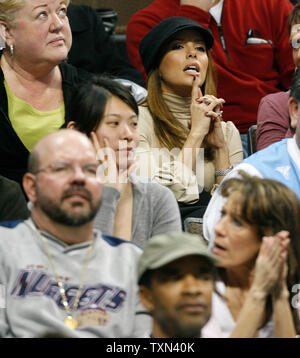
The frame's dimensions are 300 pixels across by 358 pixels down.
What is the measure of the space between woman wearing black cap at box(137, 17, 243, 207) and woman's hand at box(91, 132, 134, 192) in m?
0.41

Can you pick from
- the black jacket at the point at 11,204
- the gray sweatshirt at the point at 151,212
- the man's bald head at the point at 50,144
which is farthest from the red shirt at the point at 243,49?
the man's bald head at the point at 50,144

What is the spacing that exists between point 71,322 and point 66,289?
3.1 inches

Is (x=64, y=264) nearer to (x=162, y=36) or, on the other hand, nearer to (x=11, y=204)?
(x=11, y=204)

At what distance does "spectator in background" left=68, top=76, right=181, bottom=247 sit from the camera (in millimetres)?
2266

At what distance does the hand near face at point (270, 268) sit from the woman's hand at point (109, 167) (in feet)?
1.81

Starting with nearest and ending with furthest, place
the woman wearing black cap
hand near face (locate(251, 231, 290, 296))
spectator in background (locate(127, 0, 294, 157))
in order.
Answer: hand near face (locate(251, 231, 290, 296))
the woman wearing black cap
spectator in background (locate(127, 0, 294, 157))

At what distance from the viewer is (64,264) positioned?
1.91 metres

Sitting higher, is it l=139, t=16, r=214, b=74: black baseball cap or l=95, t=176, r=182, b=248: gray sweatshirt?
l=139, t=16, r=214, b=74: black baseball cap

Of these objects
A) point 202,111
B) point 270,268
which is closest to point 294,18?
point 202,111

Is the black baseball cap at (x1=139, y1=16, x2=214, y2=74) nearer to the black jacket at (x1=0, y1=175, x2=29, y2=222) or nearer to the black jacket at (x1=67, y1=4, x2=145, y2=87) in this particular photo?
the black jacket at (x1=67, y1=4, x2=145, y2=87)

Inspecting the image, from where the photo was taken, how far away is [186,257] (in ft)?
5.67

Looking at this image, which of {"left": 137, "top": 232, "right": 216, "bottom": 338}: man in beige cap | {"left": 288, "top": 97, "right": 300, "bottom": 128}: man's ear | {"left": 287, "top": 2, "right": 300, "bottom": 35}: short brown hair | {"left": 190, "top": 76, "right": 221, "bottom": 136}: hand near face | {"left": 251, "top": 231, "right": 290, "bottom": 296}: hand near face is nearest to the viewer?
{"left": 137, "top": 232, "right": 216, "bottom": 338}: man in beige cap

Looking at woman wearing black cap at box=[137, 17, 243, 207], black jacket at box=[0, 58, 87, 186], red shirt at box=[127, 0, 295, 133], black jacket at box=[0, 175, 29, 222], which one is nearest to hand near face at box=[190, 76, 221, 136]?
woman wearing black cap at box=[137, 17, 243, 207]
